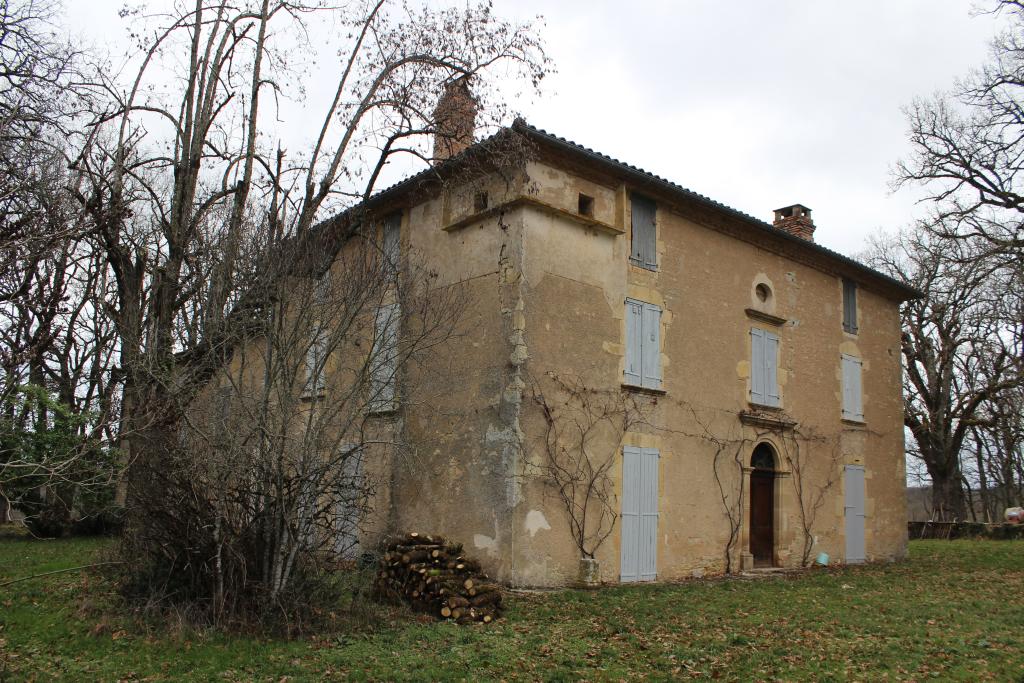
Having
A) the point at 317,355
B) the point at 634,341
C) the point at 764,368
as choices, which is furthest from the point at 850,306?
the point at 317,355

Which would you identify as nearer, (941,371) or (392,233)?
(392,233)

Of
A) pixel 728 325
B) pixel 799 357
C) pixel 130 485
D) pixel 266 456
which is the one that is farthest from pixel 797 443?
pixel 130 485

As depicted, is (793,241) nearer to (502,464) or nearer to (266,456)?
(502,464)

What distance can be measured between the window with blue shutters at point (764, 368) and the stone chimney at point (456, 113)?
6.71 meters

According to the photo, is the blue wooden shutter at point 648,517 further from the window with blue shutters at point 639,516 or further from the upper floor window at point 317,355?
the upper floor window at point 317,355

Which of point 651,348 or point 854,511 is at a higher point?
point 651,348

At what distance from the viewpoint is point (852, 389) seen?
58.9ft

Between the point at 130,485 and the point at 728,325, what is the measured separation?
10.2 m

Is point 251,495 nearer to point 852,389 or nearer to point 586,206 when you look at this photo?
point 586,206

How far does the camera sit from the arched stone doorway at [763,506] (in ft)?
50.3

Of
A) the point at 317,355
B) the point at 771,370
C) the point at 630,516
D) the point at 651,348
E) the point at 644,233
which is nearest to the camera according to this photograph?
the point at 317,355

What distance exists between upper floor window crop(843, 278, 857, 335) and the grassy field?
7455 mm

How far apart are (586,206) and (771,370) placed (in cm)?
530

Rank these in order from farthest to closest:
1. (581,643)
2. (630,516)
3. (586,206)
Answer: (586,206) < (630,516) < (581,643)
